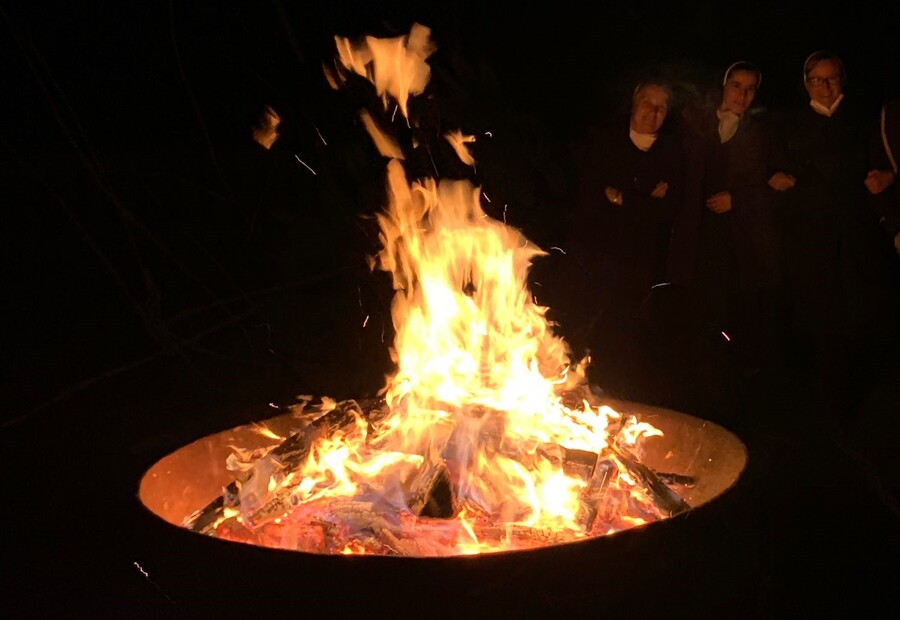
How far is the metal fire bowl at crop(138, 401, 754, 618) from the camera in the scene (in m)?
2.20

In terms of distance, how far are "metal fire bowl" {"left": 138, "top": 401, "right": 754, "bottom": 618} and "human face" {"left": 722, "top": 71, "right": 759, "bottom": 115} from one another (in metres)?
3.10

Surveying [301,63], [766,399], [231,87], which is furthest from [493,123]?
[766,399]

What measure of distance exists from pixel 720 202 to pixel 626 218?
524 millimetres

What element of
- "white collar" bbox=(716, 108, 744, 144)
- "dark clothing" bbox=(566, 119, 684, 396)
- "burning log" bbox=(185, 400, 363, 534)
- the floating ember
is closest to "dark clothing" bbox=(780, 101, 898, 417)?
"white collar" bbox=(716, 108, 744, 144)

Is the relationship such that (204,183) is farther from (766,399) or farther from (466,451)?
(466,451)

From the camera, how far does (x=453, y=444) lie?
297 cm

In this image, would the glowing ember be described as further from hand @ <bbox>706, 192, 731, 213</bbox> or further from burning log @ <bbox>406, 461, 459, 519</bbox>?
hand @ <bbox>706, 192, 731, 213</bbox>

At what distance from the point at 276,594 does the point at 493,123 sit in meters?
5.64

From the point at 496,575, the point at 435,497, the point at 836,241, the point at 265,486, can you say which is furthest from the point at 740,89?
the point at 496,575

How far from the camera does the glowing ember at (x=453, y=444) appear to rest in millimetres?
2795

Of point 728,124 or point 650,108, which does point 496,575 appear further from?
point 728,124

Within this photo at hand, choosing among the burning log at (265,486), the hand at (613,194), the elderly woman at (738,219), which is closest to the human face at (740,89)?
the elderly woman at (738,219)

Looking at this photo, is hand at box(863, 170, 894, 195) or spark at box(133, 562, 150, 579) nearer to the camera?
spark at box(133, 562, 150, 579)

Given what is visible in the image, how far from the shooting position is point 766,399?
4898mm
